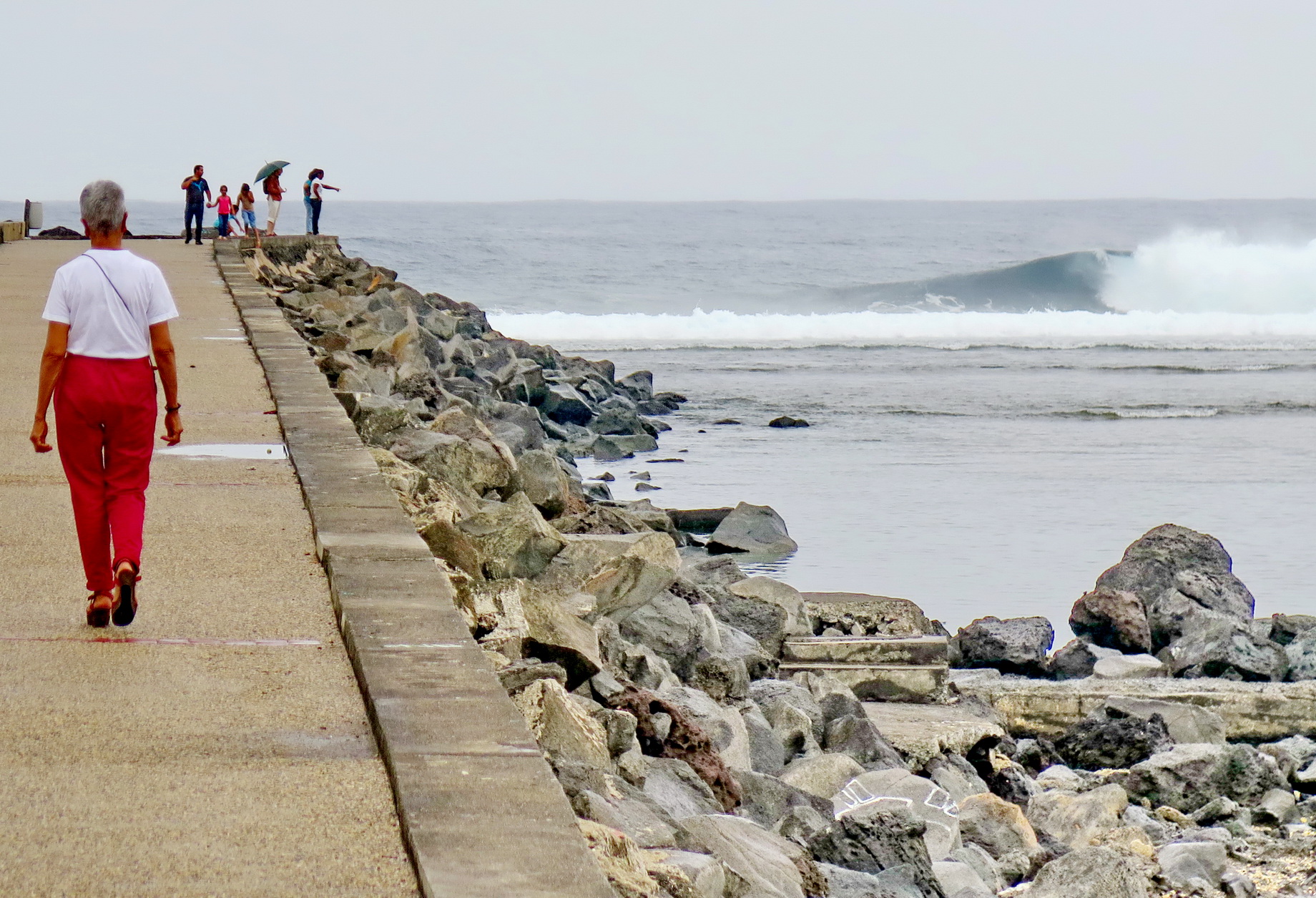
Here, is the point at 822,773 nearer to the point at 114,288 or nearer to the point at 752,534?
the point at 114,288

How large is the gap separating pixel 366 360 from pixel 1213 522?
748 cm

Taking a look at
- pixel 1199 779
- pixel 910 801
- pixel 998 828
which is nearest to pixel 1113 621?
pixel 1199 779

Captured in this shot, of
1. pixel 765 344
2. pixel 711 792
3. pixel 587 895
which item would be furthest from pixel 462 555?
pixel 765 344

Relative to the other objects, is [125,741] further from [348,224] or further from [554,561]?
[348,224]

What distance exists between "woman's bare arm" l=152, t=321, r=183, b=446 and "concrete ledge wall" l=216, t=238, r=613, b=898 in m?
0.60

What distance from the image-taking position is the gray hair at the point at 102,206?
4.19 m

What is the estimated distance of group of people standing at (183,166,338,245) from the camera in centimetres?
2370

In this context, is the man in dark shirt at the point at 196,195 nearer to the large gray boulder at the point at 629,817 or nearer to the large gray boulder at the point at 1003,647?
the large gray boulder at the point at 1003,647

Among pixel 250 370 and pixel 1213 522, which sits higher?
pixel 250 370

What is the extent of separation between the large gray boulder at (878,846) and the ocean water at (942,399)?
529 cm

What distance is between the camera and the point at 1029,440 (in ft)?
69.2

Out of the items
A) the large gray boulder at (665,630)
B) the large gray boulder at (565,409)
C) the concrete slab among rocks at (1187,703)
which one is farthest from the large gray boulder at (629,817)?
the large gray boulder at (565,409)

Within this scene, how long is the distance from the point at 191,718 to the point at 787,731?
3023 mm

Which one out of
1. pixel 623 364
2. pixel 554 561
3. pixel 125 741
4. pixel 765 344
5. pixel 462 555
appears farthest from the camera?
pixel 765 344
